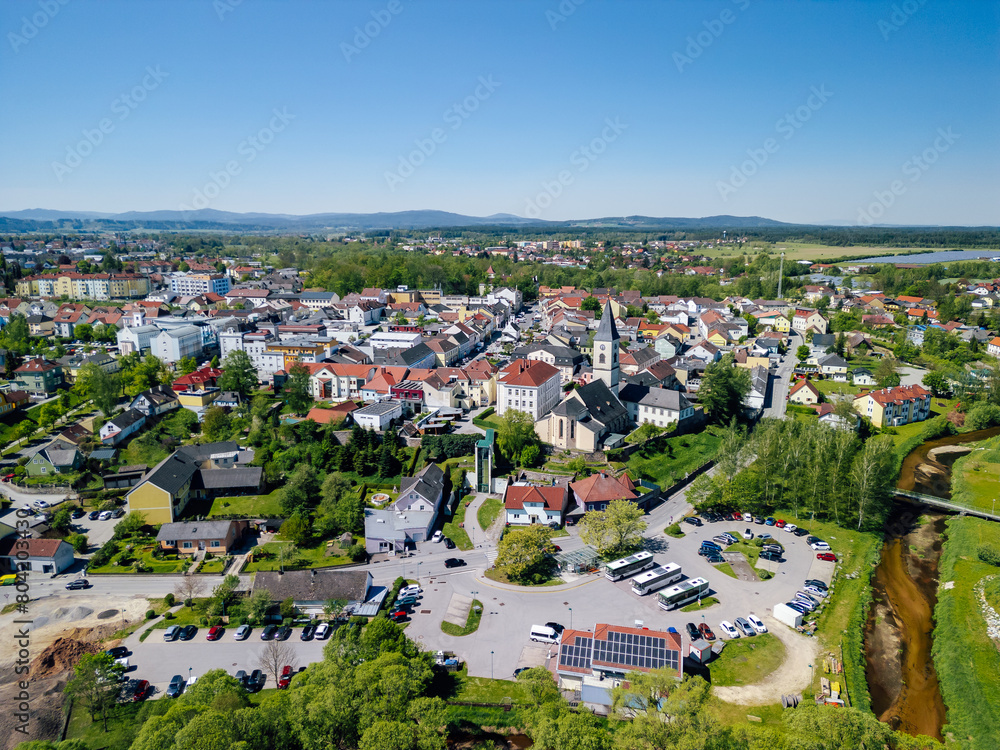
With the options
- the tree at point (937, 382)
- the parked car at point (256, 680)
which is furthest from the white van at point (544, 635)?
the tree at point (937, 382)

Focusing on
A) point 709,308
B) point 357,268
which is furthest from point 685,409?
point 357,268

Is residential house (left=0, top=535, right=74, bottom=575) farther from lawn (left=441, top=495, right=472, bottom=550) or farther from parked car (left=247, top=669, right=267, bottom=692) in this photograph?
lawn (left=441, top=495, right=472, bottom=550)

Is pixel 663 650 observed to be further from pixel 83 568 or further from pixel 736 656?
pixel 83 568

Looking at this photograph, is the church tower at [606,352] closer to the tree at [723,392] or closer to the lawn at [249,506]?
the tree at [723,392]

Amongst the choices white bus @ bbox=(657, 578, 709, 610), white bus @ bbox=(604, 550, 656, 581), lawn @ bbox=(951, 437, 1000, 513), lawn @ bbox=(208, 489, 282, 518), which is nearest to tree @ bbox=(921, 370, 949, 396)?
lawn @ bbox=(951, 437, 1000, 513)

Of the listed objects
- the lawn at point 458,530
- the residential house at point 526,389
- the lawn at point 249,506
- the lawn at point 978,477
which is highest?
the residential house at point 526,389

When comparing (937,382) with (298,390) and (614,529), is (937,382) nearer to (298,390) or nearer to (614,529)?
(614,529)
